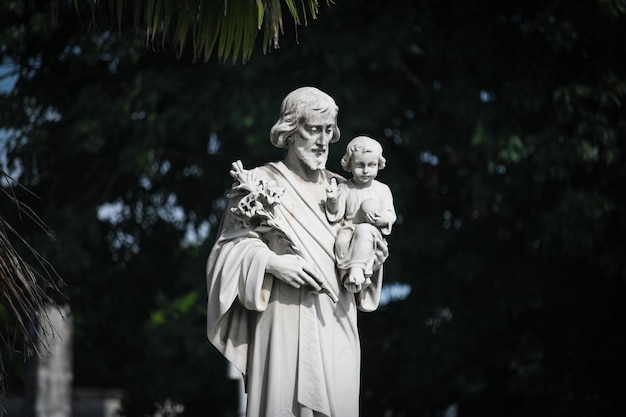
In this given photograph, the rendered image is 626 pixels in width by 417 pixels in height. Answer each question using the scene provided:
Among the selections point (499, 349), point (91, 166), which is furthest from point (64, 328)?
point (499, 349)

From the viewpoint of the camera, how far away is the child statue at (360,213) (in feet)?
22.4

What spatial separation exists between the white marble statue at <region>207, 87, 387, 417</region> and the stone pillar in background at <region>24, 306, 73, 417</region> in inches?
445

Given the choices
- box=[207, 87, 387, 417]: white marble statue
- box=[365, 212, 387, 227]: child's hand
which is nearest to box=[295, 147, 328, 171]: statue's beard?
box=[207, 87, 387, 417]: white marble statue

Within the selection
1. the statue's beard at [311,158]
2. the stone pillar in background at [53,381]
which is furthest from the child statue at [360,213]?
the stone pillar in background at [53,381]

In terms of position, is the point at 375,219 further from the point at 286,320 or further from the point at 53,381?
the point at 53,381

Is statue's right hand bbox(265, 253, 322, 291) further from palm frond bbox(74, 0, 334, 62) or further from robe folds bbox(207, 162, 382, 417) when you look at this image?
palm frond bbox(74, 0, 334, 62)

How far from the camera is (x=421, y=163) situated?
1720cm

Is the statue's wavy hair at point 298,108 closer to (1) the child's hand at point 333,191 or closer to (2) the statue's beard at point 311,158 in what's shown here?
(2) the statue's beard at point 311,158

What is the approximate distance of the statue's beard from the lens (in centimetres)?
704

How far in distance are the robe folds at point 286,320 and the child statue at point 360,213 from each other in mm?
84

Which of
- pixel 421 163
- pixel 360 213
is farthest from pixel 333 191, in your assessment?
pixel 421 163

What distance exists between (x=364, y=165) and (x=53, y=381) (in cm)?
1259

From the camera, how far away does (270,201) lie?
22.1ft

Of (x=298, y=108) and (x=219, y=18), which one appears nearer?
(x=298, y=108)
